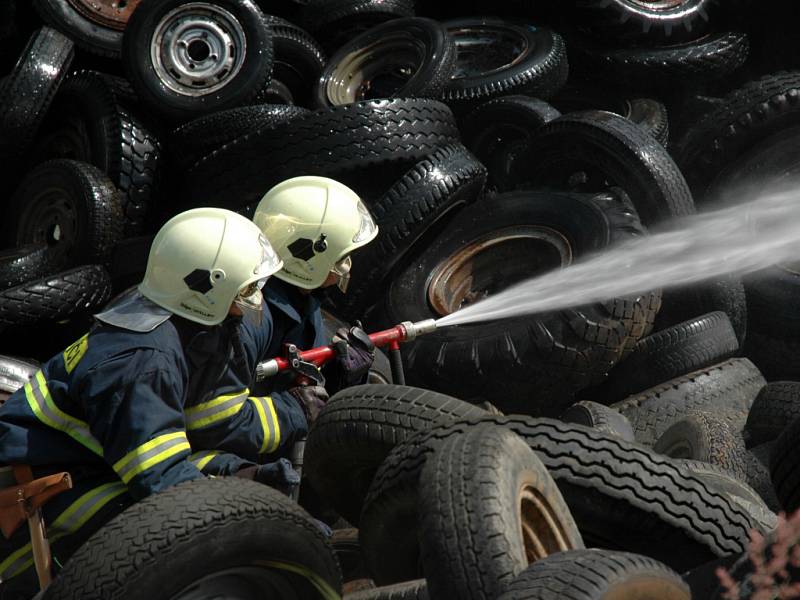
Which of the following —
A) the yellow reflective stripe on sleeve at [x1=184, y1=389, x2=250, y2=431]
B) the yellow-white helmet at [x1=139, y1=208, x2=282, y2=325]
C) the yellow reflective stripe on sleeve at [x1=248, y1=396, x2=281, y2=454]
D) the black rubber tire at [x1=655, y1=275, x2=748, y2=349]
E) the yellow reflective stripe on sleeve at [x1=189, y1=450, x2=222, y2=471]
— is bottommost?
the black rubber tire at [x1=655, y1=275, x2=748, y2=349]

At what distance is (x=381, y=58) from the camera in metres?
9.66

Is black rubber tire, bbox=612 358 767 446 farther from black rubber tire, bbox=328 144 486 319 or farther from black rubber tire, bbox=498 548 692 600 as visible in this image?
black rubber tire, bbox=498 548 692 600

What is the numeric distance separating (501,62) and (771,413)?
200 inches

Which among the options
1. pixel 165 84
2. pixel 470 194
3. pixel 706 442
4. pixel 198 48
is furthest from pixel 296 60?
pixel 706 442

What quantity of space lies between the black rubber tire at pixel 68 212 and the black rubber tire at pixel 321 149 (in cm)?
71

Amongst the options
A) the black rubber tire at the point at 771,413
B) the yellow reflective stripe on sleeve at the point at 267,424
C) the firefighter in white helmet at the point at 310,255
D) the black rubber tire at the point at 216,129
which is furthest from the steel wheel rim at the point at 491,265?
the yellow reflective stripe on sleeve at the point at 267,424

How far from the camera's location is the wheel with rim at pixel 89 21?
8898 millimetres

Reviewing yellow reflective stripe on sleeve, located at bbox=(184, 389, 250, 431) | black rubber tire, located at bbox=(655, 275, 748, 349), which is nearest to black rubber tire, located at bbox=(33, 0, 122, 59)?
black rubber tire, located at bbox=(655, 275, 748, 349)

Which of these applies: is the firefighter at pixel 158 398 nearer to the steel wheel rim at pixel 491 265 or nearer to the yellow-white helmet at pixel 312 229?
the yellow-white helmet at pixel 312 229

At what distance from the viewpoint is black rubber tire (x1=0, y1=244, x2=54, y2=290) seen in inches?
288

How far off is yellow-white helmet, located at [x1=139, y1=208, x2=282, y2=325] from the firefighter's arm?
1.44 feet

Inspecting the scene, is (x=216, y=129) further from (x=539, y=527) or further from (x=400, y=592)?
(x=539, y=527)

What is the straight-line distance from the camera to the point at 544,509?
379 centimetres

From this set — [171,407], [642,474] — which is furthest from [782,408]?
[171,407]
